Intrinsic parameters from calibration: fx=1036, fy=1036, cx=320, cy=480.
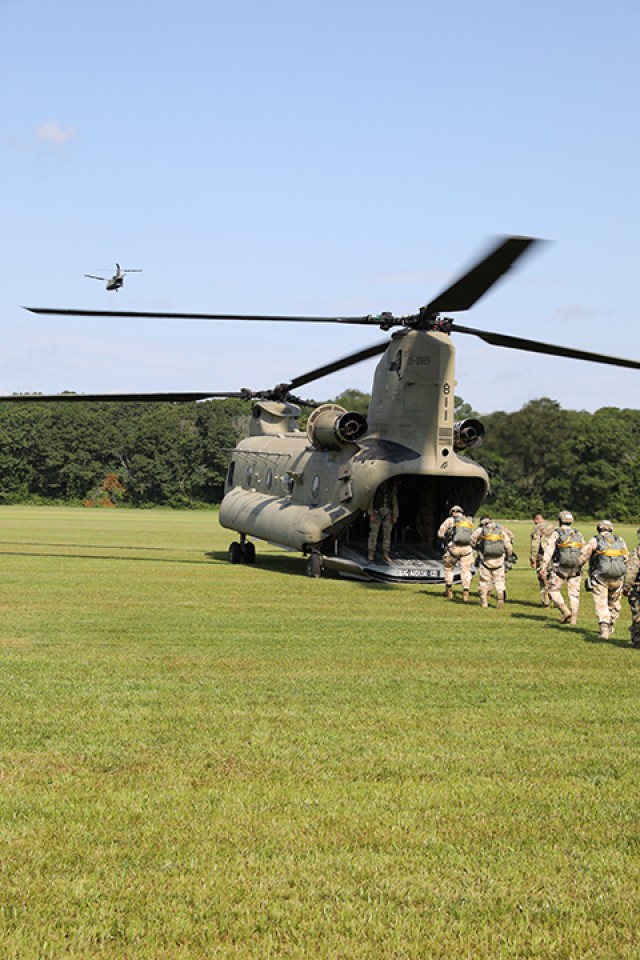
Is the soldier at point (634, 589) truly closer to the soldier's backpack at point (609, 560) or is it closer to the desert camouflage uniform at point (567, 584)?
the soldier's backpack at point (609, 560)

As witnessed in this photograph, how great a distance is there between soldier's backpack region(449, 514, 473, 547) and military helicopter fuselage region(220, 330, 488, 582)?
1.65m

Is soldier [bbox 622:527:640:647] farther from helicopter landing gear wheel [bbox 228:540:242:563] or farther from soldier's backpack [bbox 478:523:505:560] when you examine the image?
helicopter landing gear wheel [bbox 228:540:242:563]

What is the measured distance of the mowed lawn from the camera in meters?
4.84

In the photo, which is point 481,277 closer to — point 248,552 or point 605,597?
point 605,597

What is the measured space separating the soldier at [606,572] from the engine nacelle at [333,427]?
8.50 metres

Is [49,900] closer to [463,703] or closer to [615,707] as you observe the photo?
[463,703]

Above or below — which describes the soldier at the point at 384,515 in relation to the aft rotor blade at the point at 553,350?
below

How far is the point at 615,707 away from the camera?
9.84 metres

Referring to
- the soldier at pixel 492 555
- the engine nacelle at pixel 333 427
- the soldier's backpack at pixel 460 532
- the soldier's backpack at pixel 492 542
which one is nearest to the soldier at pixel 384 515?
the engine nacelle at pixel 333 427

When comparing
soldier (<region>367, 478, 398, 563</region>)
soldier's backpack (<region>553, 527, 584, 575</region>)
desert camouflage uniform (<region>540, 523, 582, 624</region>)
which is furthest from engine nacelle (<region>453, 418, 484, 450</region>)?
soldier's backpack (<region>553, 527, 584, 575</region>)

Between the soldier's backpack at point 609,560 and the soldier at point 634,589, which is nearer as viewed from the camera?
the soldier at point 634,589

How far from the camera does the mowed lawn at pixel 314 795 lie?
4.84m

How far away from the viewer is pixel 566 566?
16.8 metres

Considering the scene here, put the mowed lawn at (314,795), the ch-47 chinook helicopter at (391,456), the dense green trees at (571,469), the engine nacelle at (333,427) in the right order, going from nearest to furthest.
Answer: the mowed lawn at (314,795) < the ch-47 chinook helicopter at (391,456) < the engine nacelle at (333,427) < the dense green trees at (571,469)
